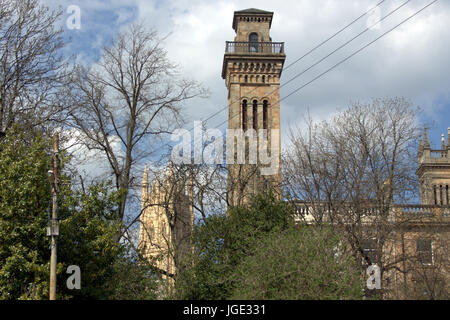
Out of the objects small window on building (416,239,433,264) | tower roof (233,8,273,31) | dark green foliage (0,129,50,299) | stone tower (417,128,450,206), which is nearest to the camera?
dark green foliage (0,129,50,299)

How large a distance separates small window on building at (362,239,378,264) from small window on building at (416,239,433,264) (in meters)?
1.78

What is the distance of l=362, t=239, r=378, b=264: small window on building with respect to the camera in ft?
87.3

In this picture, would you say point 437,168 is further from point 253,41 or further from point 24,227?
point 24,227


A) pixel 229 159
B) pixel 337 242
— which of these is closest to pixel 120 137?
pixel 229 159

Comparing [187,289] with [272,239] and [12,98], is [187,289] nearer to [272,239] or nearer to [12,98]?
[272,239]

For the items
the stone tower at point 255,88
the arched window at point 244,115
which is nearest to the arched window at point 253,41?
the stone tower at point 255,88

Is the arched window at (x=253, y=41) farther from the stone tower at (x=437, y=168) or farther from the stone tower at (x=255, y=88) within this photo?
the stone tower at (x=437, y=168)

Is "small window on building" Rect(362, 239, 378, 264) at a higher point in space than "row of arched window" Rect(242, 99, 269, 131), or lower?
lower

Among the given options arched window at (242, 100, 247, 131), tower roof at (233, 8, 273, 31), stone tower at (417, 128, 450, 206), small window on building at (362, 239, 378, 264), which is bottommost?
small window on building at (362, 239, 378, 264)

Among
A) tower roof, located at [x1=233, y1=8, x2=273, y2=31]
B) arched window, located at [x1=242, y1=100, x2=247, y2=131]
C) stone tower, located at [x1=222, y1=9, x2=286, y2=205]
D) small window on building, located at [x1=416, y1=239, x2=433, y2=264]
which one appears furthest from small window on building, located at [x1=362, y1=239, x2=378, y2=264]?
tower roof, located at [x1=233, y1=8, x2=273, y2=31]

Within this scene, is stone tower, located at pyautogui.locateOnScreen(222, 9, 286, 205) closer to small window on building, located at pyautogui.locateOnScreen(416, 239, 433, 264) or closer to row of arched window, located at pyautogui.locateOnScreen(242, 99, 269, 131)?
row of arched window, located at pyautogui.locateOnScreen(242, 99, 269, 131)

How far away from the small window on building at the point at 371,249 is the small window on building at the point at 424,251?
1.78 m

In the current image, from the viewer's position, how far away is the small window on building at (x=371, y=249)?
26.6 meters

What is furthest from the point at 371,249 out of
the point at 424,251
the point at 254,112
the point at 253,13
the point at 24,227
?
the point at 253,13
